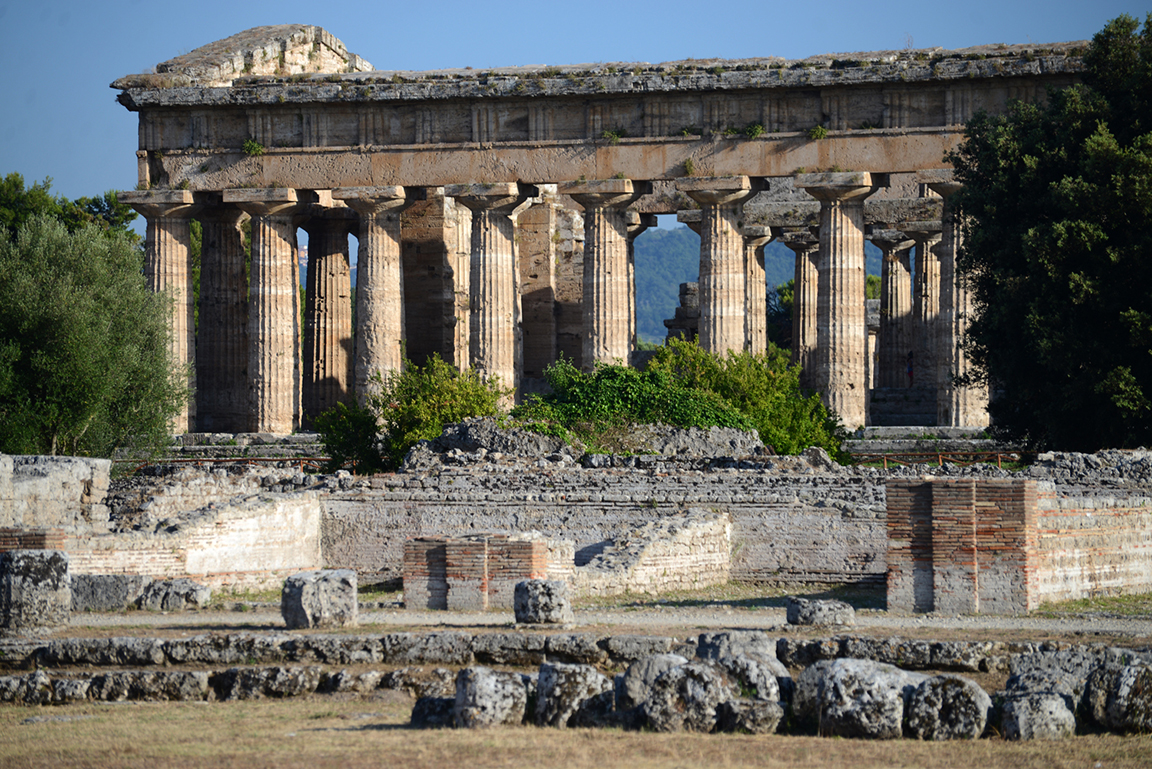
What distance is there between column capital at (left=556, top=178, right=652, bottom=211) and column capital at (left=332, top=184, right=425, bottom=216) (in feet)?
11.9

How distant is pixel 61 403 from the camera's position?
96.0 feet

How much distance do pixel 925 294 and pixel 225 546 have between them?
2556cm

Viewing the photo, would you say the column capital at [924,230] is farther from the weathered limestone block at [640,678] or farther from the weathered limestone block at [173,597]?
the weathered limestone block at [640,678]

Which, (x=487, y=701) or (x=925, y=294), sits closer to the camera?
(x=487, y=701)

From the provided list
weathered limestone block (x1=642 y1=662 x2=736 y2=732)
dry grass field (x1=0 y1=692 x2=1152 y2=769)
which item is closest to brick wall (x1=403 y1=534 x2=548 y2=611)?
dry grass field (x1=0 y1=692 x2=1152 y2=769)

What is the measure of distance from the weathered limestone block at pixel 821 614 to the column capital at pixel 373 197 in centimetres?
2373

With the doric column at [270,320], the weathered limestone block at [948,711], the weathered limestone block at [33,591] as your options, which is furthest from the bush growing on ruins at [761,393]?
the weathered limestone block at [948,711]

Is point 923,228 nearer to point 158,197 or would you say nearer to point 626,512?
point 158,197

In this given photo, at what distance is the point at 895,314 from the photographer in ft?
154

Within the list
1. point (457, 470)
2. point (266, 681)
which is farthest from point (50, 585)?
point (457, 470)

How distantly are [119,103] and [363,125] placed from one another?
19.6 feet

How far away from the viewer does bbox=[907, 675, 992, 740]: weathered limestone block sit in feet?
34.6

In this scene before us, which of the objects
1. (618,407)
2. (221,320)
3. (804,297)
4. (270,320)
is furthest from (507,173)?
(618,407)

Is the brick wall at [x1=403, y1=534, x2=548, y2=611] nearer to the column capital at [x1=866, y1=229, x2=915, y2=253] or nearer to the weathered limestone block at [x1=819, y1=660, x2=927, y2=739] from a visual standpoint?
the weathered limestone block at [x1=819, y1=660, x2=927, y2=739]
